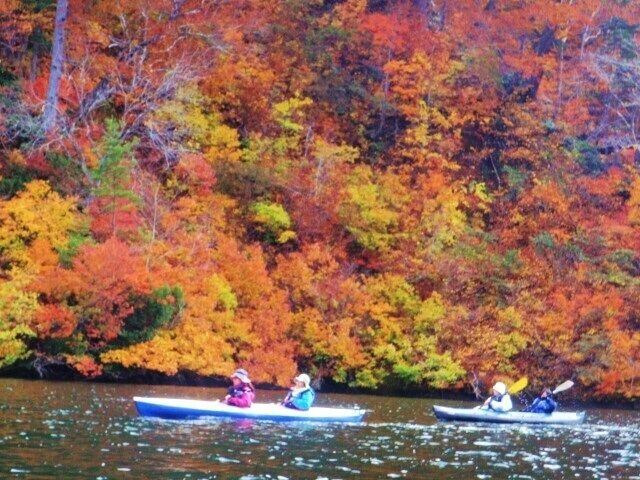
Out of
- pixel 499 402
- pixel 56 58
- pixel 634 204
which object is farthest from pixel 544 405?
pixel 56 58

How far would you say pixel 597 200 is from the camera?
51625 mm

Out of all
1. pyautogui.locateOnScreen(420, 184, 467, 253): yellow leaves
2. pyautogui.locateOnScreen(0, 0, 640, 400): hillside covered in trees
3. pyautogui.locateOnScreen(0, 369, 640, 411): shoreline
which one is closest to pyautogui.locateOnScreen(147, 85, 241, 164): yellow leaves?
pyautogui.locateOnScreen(0, 0, 640, 400): hillside covered in trees

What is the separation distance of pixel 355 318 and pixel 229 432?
20516 millimetres

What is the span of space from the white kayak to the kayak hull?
353cm

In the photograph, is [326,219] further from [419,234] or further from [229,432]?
[229,432]

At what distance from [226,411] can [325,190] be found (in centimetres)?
2275

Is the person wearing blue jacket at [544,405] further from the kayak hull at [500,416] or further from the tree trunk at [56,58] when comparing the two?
the tree trunk at [56,58]

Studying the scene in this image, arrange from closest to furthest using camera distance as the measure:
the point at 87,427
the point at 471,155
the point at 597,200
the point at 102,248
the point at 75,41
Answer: the point at 87,427, the point at 102,248, the point at 75,41, the point at 597,200, the point at 471,155

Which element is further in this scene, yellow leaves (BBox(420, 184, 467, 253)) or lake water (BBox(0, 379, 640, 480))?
yellow leaves (BBox(420, 184, 467, 253))

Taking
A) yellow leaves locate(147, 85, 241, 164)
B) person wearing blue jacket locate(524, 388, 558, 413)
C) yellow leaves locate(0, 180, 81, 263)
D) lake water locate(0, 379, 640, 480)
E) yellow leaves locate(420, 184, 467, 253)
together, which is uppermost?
yellow leaves locate(147, 85, 241, 164)

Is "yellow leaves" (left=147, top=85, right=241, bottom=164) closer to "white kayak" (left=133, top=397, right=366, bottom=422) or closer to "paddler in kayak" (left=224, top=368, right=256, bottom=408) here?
"paddler in kayak" (left=224, top=368, right=256, bottom=408)

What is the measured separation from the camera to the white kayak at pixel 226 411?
90.3 ft

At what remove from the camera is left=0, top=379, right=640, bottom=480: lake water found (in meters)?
18.6

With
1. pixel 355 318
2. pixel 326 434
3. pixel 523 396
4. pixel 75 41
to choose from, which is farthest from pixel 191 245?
pixel 326 434
